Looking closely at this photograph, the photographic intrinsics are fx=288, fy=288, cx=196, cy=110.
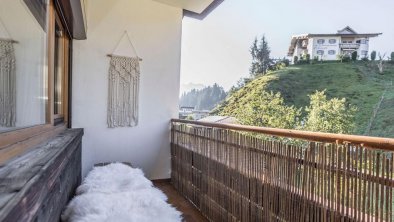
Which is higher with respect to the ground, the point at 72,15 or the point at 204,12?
the point at 204,12

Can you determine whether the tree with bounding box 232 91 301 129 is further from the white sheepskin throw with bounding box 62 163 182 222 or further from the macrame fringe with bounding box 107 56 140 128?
the white sheepskin throw with bounding box 62 163 182 222

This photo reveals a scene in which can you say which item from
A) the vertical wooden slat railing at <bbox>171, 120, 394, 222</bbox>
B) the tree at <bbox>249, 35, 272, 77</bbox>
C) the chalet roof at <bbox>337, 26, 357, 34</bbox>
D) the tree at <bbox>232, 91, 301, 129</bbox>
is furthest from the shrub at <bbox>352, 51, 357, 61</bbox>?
the vertical wooden slat railing at <bbox>171, 120, 394, 222</bbox>

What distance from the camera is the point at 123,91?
13.2 feet

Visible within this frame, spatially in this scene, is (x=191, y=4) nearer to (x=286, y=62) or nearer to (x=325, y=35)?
(x=286, y=62)

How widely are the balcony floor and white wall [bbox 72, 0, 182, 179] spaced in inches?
8.5

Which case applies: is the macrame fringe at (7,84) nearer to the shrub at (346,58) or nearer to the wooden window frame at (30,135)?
the wooden window frame at (30,135)

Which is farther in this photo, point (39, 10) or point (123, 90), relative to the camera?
point (123, 90)

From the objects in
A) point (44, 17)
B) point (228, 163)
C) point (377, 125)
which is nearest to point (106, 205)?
point (228, 163)

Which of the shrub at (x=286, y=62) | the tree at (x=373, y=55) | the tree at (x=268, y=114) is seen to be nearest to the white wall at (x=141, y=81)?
the tree at (x=268, y=114)

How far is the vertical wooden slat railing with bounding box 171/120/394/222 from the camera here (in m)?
1.17

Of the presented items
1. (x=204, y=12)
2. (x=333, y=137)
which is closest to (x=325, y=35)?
(x=204, y=12)

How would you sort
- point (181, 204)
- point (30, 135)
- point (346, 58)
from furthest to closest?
1. point (346, 58)
2. point (181, 204)
3. point (30, 135)

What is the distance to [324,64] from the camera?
25297 millimetres

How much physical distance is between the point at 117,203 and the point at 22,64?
1096 millimetres
